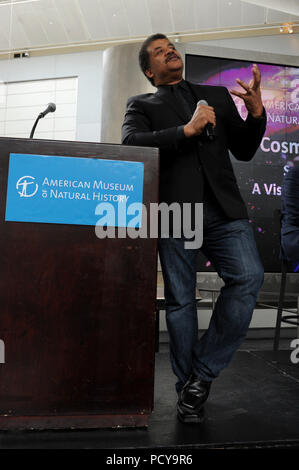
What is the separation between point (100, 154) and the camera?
1.23 metres

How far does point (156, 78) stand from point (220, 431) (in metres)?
1.21

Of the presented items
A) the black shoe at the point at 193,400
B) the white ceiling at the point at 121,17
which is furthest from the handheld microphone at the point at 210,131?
the white ceiling at the point at 121,17

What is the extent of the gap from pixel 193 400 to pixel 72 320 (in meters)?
0.46

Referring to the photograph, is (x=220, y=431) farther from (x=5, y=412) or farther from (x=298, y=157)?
(x=298, y=157)

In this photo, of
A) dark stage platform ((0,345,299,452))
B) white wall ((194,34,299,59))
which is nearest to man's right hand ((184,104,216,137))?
dark stage platform ((0,345,299,452))

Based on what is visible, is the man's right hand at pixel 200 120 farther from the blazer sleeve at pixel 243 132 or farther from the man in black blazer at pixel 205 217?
the blazer sleeve at pixel 243 132

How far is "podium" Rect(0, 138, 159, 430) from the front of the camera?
3.81ft

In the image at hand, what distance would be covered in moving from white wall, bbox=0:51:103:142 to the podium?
454 cm

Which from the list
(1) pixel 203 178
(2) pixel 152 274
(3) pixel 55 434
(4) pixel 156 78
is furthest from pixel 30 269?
(4) pixel 156 78

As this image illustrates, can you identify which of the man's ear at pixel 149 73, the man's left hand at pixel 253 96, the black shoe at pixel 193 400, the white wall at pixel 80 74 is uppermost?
the white wall at pixel 80 74

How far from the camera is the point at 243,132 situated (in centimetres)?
142

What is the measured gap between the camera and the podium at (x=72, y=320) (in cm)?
116

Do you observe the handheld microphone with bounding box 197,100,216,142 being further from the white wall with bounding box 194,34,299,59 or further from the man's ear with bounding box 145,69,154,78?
the white wall with bounding box 194,34,299,59

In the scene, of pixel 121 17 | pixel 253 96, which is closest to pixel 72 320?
pixel 253 96
